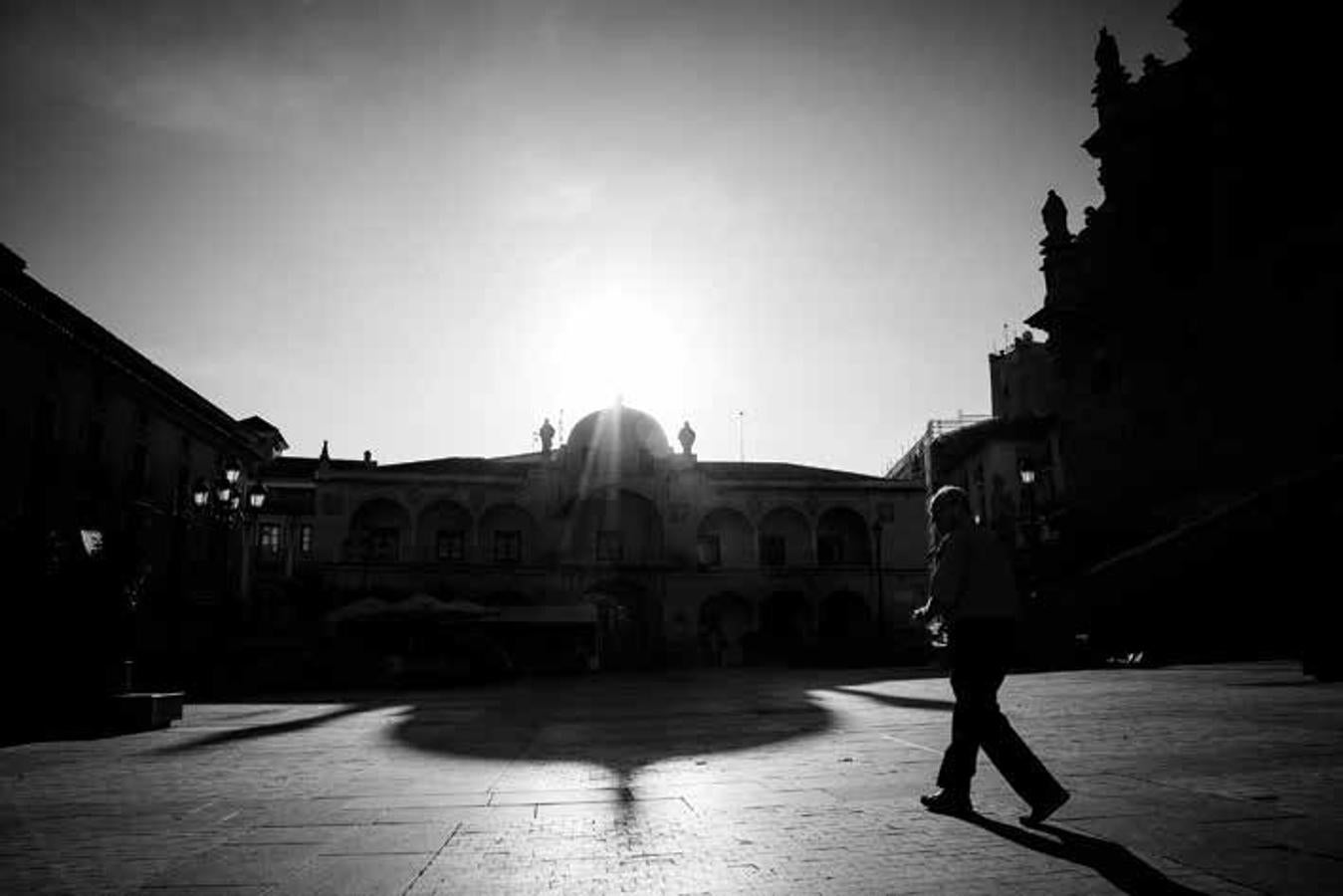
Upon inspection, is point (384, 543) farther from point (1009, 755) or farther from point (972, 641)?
point (1009, 755)

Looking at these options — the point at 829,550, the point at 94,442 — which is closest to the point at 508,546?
the point at 829,550

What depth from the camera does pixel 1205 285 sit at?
36.5 ft

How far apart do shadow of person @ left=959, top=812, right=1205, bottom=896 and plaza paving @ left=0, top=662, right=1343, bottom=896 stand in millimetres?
16

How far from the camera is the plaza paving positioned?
9.29 feet

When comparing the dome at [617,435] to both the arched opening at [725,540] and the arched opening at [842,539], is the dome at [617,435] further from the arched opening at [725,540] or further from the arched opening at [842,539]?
the arched opening at [842,539]

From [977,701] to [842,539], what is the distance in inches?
1406

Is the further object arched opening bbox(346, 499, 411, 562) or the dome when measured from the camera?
the dome

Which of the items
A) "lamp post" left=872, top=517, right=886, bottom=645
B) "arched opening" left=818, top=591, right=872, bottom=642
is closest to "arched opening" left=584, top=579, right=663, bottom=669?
"arched opening" left=818, top=591, right=872, bottom=642

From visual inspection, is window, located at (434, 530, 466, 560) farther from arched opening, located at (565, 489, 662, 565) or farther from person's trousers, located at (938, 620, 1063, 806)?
person's trousers, located at (938, 620, 1063, 806)

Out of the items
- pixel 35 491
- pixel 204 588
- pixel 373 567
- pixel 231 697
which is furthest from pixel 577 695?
pixel 373 567

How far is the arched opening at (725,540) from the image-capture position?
37.6m

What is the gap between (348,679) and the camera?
787 inches

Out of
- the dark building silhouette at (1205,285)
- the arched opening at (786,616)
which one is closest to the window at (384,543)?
the arched opening at (786,616)

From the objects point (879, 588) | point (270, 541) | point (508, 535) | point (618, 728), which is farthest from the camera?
point (270, 541)
